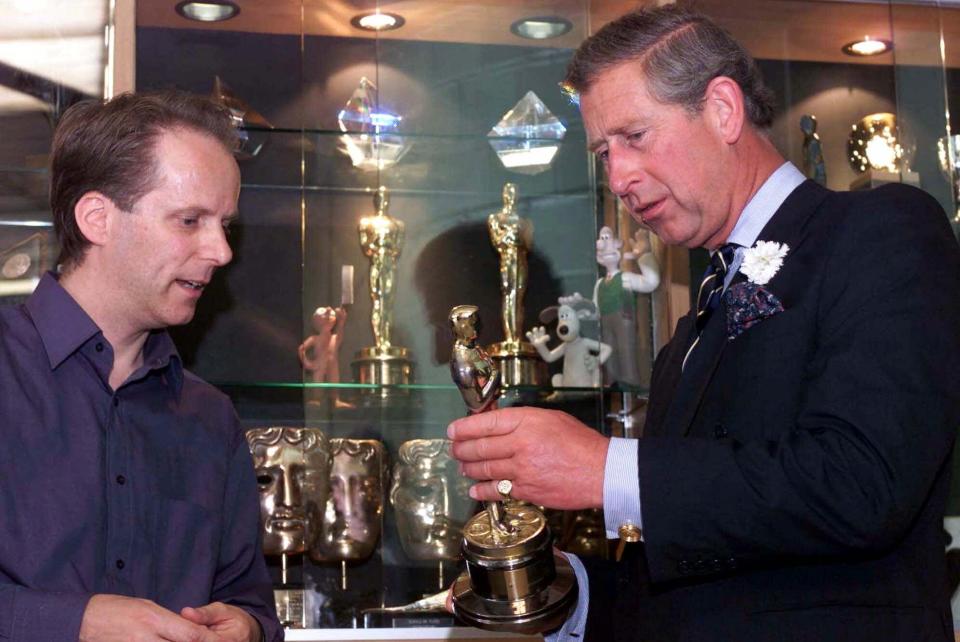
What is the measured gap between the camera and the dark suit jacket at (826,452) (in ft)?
4.23

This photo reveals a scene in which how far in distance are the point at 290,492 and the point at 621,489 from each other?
128 centimetres

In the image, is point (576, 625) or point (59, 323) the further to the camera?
point (59, 323)

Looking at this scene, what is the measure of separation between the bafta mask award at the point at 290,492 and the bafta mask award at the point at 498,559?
97 cm

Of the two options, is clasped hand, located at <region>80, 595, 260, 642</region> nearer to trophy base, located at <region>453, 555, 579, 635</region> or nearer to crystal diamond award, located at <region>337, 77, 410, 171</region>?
trophy base, located at <region>453, 555, 579, 635</region>

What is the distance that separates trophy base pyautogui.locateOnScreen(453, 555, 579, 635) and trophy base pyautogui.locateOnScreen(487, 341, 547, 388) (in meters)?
1.02

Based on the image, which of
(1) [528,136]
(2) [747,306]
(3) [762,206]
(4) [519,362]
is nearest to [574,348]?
(4) [519,362]

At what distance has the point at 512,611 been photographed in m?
1.52

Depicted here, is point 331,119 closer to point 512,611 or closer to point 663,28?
point 663,28

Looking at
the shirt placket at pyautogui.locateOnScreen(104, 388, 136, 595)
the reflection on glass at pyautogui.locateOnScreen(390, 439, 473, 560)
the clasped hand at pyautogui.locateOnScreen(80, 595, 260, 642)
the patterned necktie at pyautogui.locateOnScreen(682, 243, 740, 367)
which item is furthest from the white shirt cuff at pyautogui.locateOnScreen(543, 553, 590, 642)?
the reflection on glass at pyautogui.locateOnScreen(390, 439, 473, 560)

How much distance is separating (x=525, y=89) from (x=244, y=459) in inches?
43.7

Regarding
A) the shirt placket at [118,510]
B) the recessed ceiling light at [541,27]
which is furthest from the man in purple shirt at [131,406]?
the recessed ceiling light at [541,27]

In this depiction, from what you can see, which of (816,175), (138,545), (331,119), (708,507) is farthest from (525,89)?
(708,507)

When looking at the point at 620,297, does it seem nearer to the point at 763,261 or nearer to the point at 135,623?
the point at 763,261

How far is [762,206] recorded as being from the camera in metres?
1.61
